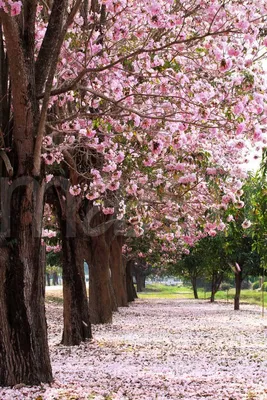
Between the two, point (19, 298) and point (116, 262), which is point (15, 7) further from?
point (116, 262)

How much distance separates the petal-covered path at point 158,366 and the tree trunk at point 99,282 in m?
0.80

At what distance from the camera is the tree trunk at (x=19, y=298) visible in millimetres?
8625

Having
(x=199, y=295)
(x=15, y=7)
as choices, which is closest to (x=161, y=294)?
(x=199, y=295)

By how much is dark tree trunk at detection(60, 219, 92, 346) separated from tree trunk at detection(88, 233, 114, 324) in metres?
5.75

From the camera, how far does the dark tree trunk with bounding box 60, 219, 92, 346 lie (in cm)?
1543

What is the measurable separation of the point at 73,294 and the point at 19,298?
23.3 ft

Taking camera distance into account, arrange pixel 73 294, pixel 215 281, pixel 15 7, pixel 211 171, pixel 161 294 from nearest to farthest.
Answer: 1. pixel 15 7
2. pixel 211 171
3. pixel 73 294
4. pixel 215 281
5. pixel 161 294

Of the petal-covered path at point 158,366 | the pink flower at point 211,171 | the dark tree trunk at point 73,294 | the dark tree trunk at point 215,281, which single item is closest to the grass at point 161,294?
the dark tree trunk at point 215,281

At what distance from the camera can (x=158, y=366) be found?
466 inches

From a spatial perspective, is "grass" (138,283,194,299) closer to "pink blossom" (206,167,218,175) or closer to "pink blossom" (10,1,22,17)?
"pink blossom" (206,167,218,175)

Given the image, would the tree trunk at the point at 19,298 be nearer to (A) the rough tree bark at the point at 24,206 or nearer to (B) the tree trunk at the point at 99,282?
(A) the rough tree bark at the point at 24,206

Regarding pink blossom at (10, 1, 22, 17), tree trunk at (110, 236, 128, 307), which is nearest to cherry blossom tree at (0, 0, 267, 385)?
pink blossom at (10, 1, 22, 17)

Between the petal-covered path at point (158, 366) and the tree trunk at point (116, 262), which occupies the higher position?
the tree trunk at point (116, 262)

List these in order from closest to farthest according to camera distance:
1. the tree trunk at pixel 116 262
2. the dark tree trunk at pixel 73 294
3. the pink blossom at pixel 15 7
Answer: the pink blossom at pixel 15 7 < the dark tree trunk at pixel 73 294 < the tree trunk at pixel 116 262
